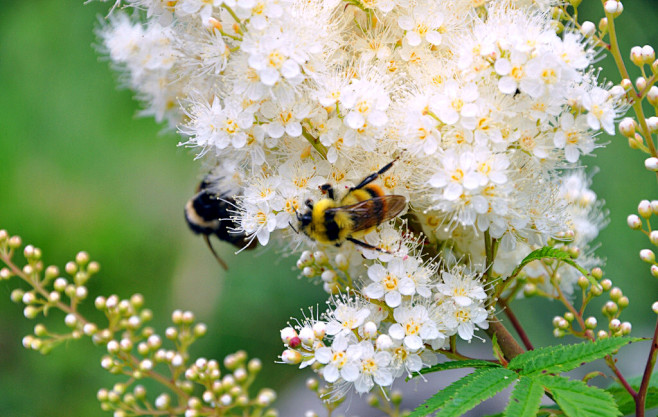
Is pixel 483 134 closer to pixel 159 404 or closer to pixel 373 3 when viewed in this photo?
pixel 373 3

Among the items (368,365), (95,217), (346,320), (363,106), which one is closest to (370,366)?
(368,365)

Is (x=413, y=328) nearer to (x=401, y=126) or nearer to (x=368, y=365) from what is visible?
(x=368, y=365)

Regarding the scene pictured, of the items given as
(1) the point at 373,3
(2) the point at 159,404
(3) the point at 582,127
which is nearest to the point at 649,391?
(3) the point at 582,127

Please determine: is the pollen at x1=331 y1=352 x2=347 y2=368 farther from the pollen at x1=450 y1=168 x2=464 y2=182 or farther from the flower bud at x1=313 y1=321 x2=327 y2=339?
the pollen at x1=450 y1=168 x2=464 y2=182

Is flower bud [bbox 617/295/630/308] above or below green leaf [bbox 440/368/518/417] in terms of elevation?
above

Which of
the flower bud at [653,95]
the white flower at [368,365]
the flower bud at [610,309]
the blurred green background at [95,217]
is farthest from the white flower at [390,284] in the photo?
the blurred green background at [95,217]

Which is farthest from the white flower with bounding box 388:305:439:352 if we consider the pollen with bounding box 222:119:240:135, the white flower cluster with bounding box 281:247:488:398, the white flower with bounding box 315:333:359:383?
the pollen with bounding box 222:119:240:135
